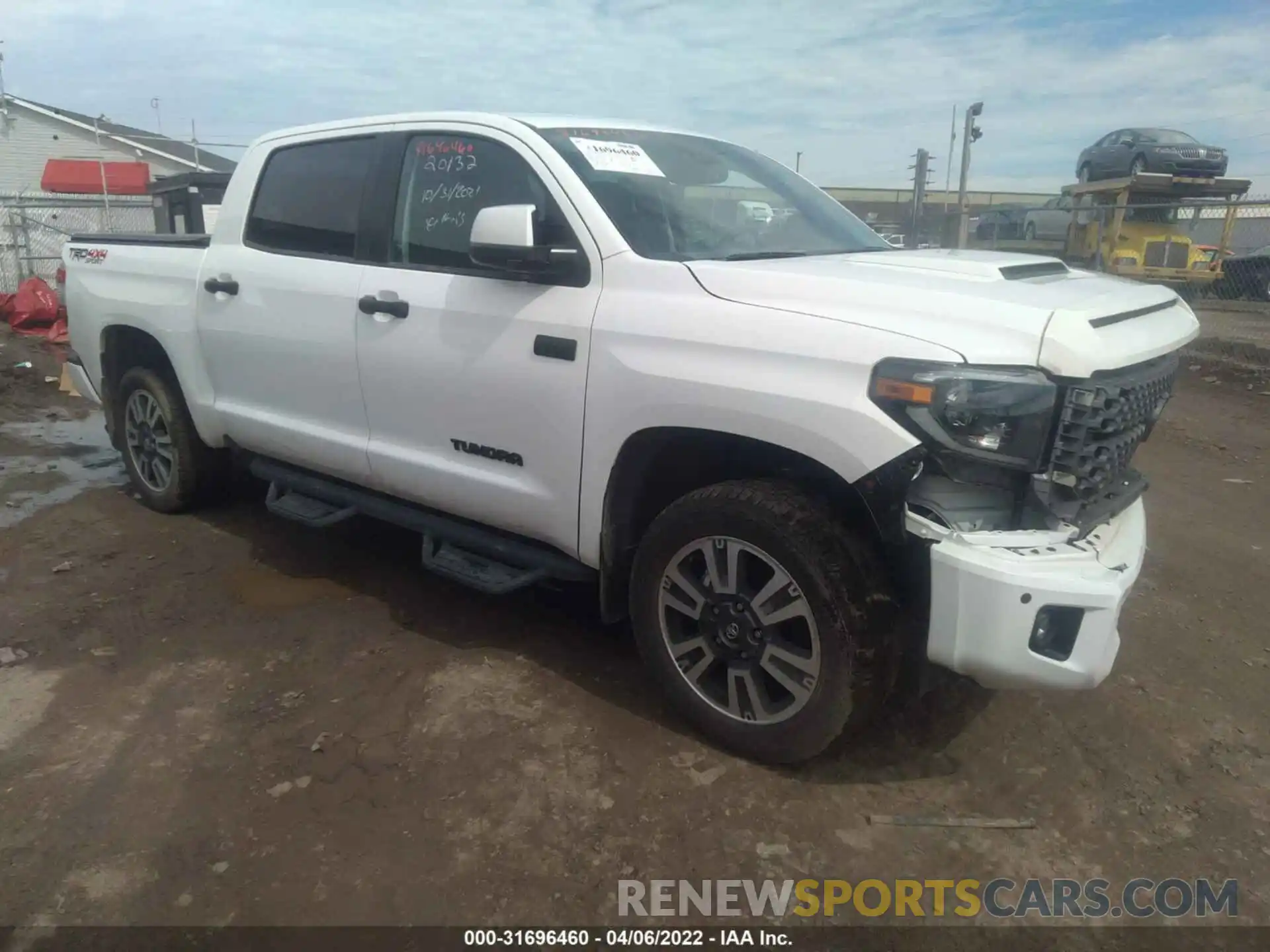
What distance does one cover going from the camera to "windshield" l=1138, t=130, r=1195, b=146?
55.6 feet

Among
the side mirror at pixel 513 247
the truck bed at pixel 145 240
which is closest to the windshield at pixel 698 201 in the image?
the side mirror at pixel 513 247

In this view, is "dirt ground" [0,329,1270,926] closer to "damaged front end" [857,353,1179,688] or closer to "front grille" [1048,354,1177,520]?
"damaged front end" [857,353,1179,688]

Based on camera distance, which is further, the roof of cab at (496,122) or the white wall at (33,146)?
the white wall at (33,146)

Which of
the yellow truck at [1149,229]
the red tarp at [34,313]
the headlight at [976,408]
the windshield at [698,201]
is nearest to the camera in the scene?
the headlight at [976,408]

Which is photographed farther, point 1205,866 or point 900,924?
point 1205,866

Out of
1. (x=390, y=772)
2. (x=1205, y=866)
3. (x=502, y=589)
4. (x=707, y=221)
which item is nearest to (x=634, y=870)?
(x=390, y=772)

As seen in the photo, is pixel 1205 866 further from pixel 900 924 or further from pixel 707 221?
pixel 707 221

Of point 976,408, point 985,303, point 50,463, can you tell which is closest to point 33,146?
point 50,463

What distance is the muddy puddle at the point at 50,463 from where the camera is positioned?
580cm

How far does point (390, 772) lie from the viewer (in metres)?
2.98

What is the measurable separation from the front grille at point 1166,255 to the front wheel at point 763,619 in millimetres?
16271

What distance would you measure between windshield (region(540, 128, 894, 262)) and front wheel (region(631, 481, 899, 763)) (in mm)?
934

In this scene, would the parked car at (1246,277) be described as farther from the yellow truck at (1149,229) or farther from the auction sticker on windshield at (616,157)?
the auction sticker on windshield at (616,157)

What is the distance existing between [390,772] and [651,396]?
143 centimetres
